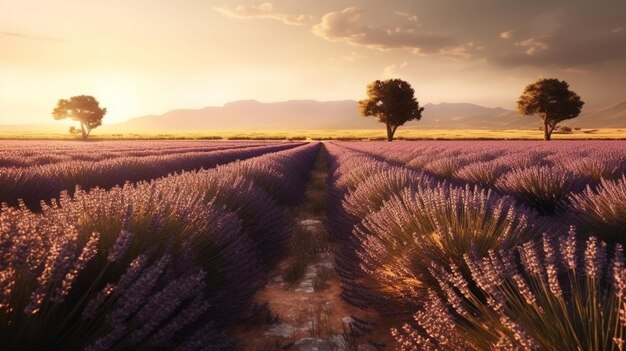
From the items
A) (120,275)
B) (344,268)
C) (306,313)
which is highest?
(120,275)

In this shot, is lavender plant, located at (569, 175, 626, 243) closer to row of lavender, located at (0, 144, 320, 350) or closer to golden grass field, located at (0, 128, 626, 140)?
row of lavender, located at (0, 144, 320, 350)

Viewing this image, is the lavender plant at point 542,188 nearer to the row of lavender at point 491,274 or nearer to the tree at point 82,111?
the row of lavender at point 491,274

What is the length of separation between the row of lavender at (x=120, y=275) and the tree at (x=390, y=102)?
44.3 m

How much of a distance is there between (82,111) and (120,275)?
68.6 m

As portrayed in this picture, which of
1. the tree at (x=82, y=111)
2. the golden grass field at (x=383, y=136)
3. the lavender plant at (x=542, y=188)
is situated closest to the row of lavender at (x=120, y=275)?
the lavender plant at (x=542, y=188)

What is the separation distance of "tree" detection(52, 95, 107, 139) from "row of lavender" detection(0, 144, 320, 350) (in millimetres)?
64831

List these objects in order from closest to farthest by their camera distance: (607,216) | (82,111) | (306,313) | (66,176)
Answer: (306,313) → (607,216) → (66,176) → (82,111)

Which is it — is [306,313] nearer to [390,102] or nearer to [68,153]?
[68,153]

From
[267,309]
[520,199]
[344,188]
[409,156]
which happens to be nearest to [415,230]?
[267,309]

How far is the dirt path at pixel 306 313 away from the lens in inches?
109

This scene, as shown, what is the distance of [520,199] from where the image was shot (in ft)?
17.9

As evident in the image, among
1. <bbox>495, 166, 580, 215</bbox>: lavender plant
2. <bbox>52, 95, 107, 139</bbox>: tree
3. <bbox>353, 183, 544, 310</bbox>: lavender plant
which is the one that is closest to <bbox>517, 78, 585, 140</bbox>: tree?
<bbox>495, 166, 580, 215</bbox>: lavender plant

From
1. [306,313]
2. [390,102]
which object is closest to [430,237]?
[306,313]

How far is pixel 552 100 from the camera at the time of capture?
1649 inches
